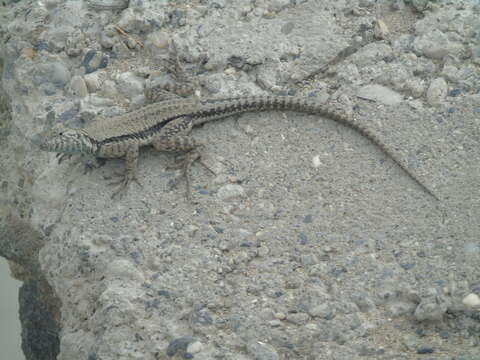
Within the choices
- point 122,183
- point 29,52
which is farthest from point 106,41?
point 122,183

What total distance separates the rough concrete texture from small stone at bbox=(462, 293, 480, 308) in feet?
0.08

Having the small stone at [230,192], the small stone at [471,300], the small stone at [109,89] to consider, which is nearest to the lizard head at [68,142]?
the small stone at [109,89]

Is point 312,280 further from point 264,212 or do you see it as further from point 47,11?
point 47,11

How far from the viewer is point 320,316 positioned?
369cm

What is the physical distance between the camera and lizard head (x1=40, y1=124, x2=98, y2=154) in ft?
14.5

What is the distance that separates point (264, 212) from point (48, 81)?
2201 millimetres

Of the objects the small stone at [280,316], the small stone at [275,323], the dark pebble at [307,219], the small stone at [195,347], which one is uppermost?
the dark pebble at [307,219]

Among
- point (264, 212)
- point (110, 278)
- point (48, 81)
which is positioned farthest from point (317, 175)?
point (48, 81)

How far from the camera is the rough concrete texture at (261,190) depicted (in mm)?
3684

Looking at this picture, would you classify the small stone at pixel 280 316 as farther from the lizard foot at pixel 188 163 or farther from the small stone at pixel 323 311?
the lizard foot at pixel 188 163

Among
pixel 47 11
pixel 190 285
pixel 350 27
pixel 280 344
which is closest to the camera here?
pixel 280 344

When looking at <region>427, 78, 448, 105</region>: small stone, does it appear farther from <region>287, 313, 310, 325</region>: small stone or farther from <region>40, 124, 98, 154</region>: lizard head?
<region>40, 124, 98, 154</region>: lizard head

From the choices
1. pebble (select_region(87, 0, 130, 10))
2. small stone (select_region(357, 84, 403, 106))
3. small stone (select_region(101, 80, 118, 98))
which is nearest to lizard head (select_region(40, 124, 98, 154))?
small stone (select_region(101, 80, 118, 98))

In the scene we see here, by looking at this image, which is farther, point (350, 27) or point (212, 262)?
point (350, 27)
